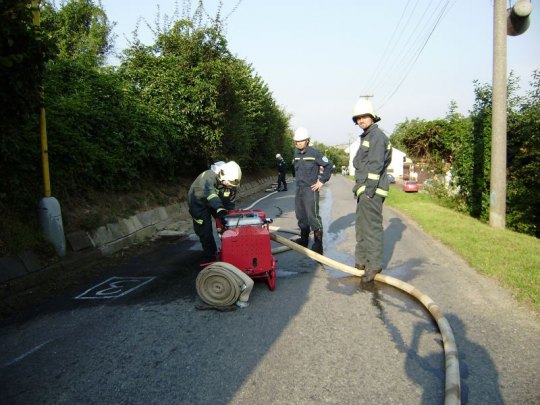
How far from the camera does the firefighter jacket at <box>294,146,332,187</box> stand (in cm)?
712

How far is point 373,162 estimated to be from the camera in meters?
5.41

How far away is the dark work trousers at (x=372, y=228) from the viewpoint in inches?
214

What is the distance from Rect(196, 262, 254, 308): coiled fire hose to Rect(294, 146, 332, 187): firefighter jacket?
305cm

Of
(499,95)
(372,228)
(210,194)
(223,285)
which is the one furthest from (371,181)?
(499,95)

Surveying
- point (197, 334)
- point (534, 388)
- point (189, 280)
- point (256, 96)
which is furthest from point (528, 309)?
point (256, 96)

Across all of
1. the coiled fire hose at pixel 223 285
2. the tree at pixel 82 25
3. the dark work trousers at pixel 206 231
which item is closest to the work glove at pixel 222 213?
the dark work trousers at pixel 206 231

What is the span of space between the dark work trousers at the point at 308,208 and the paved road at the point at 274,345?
1.39m

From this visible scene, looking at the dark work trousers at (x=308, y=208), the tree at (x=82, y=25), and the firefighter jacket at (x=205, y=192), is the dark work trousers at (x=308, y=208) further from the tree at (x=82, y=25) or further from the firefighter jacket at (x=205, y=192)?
the tree at (x=82, y=25)

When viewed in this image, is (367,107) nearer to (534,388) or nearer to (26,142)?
(534,388)

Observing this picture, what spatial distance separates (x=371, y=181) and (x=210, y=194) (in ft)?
7.45

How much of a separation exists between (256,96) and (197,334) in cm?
2458

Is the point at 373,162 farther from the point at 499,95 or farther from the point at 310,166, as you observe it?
the point at 499,95

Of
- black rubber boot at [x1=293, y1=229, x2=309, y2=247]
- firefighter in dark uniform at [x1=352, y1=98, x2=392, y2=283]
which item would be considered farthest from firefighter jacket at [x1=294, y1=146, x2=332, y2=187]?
firefighter in dark uniform at [x1=352, y1=98, x2=392, y2=283]


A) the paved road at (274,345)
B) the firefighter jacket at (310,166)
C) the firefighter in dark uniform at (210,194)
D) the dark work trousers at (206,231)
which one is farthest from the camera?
the firefighter jacket at (310,166)
